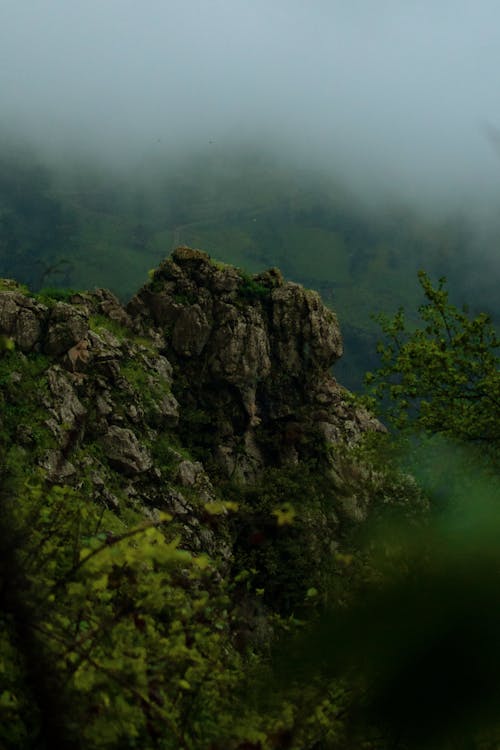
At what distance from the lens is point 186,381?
4822cm

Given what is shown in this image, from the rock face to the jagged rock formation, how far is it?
88 millimetres

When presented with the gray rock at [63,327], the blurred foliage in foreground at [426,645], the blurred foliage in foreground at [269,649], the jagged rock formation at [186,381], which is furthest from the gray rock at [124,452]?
the blurred foliage in foreground at [426,645]

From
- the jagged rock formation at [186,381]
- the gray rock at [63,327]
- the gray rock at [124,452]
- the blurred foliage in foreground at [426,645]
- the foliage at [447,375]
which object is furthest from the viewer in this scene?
the gray rock at [124,452]

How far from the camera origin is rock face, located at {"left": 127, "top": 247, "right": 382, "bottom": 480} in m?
48.3

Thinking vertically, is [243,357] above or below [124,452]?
above

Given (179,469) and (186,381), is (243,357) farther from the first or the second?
(179,469)

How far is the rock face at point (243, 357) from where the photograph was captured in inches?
1903

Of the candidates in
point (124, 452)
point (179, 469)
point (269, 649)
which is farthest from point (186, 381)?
point (269, 649)

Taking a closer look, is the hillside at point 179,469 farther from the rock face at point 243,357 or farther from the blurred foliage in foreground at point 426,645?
the blurred foliage in foreground at point 426,645

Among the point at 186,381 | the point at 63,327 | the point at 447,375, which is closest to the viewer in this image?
the point at 447,375

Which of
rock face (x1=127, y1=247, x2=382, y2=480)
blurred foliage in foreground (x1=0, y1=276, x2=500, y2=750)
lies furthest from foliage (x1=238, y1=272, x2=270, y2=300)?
blurred foliage in foreground (x1=0, y1=276, x2=500, y2=750)

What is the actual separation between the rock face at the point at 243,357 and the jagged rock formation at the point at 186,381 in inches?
3.4

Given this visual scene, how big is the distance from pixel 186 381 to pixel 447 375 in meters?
31.0

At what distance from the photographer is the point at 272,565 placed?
136 feet
